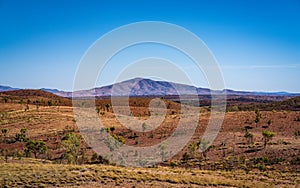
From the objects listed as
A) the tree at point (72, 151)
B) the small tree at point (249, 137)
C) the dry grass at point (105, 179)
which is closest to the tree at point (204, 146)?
the small tree at point (249, 137)

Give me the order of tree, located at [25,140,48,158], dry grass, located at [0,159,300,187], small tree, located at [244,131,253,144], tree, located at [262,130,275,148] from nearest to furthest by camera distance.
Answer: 1. dry grass, located at [0,159,300,187]
2. tree, located at [25,140,48,158]
3. tree, located at [262,130,275,148]
4. small tree, located at [244,131,253,144]

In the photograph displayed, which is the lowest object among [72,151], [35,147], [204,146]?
[204,146]

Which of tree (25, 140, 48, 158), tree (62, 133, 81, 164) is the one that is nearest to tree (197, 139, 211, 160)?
tree (62, 133, 81, 164)

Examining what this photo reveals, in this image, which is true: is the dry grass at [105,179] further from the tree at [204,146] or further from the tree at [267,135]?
the tree at [267,135]

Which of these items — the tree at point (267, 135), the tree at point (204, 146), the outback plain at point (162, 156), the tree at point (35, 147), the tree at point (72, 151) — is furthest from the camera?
the tree at point (267, 135)

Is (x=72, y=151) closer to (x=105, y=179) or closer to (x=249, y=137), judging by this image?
(x=105, y=179)

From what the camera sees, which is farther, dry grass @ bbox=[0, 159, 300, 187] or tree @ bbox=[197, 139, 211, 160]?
tree @ bbox=[197, 139, 211, 160]

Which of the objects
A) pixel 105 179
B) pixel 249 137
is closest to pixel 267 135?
pixel 249 137

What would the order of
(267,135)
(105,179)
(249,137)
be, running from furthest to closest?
(249,137) → (267,135) → (105,179)

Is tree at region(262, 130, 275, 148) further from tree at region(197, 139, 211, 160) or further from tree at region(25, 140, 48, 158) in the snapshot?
tree at region(25, 140, 48, 158)

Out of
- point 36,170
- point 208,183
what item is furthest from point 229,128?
point 36,170

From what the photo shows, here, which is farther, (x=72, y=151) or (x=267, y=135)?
(x=267, y=135)

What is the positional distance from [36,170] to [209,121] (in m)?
44.1

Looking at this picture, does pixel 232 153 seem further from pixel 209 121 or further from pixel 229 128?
pixel 209 121
